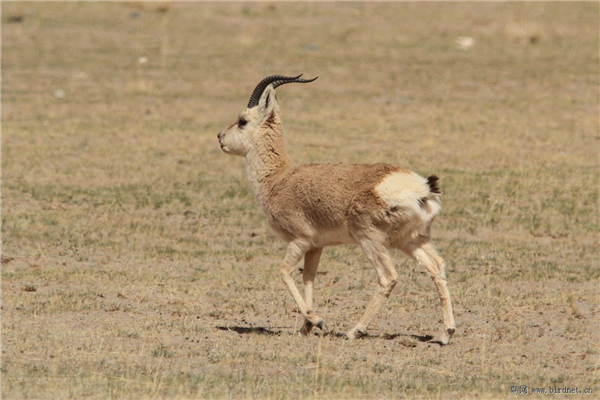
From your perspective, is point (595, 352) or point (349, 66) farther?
point (349, 66)

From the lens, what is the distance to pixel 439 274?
9.01 m

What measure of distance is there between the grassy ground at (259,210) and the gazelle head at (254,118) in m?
1.65

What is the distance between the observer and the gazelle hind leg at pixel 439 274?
8938 millimetres

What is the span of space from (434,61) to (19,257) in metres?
15.5

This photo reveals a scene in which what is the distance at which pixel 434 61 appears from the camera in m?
25.3

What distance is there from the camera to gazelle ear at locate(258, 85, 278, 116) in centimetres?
988

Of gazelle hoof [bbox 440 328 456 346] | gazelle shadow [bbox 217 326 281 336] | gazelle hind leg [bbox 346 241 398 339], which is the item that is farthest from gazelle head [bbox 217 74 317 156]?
gazelle hoof [bbox 440 328 456 346]

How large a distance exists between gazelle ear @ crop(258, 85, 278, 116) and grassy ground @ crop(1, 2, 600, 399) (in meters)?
2.01

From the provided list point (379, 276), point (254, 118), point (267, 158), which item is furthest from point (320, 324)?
point (254, 118)

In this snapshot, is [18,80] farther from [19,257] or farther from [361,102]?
[19,257]

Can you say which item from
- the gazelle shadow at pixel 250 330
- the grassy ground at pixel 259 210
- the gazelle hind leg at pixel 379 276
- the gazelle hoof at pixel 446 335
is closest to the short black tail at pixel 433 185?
the gazelle hind leg at pixel 379 276

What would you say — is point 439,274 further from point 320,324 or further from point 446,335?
point 320,324

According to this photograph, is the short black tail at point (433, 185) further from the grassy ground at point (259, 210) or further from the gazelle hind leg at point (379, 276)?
the grassy ground at point (259, 210)

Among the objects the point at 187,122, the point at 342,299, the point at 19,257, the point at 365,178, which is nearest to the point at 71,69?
the point at 187,122
